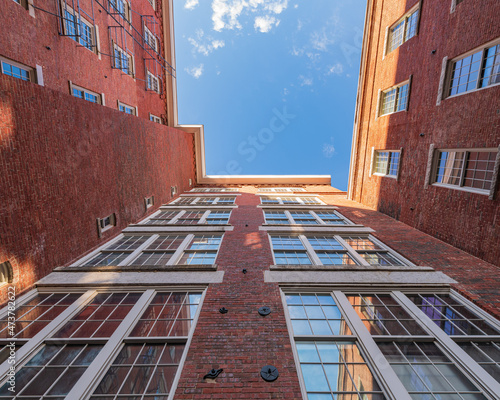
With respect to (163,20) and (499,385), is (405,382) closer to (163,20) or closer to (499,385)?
(499,385)

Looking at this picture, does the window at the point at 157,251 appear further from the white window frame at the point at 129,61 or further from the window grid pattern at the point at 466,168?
the white window frame at the point at 129,61

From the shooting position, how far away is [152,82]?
2175 cm

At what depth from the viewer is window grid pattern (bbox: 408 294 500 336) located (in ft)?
18.2

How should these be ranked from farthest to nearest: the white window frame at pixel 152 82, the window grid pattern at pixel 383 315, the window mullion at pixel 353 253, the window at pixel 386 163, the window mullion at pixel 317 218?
the white window frame at pixel 152 82, the window at pixel 386 163, the window mullion at pixel 317 218, the window mullion at pixel 353 253, the window grid pattern at pixel 383 315

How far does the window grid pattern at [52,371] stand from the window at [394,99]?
661 inches

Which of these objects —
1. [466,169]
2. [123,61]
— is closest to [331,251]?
[466,169]

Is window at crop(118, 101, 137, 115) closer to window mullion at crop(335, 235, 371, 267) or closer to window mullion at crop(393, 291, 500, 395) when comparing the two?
window mullion at crop(335, 235, 371, 267)

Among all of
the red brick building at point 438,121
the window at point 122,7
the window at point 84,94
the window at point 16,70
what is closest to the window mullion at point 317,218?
the red brick building at point 438,121

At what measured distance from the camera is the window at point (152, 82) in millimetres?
20941

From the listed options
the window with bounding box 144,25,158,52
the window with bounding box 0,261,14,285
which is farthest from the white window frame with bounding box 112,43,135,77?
the window with bounding box 0,261,14,285

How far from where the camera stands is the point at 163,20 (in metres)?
23.2

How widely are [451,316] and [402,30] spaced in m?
16.4

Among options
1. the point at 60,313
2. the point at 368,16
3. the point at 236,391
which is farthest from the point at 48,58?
the point at 368,16

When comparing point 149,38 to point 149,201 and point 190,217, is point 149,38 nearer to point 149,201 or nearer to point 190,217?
point 149,201
